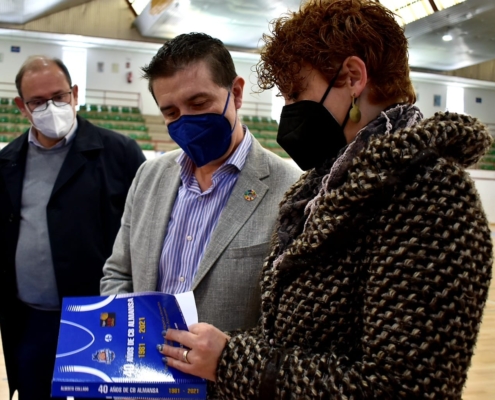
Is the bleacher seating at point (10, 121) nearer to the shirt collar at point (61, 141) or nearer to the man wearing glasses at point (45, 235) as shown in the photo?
the shirt collar at point (61, 141)

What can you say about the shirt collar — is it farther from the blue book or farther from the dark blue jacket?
the blue book

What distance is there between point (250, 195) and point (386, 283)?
727mm

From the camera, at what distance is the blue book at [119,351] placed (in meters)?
1.03

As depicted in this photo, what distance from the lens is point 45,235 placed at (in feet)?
7.53

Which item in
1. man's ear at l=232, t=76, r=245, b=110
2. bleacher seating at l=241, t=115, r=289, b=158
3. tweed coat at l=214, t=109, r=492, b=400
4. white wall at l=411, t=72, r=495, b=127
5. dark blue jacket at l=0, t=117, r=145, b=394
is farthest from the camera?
white wall at l=411, t=72, r=495, b=127

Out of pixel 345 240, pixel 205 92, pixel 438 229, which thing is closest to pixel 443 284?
pixel 438 229

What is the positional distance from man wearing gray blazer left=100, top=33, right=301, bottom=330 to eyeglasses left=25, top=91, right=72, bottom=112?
108 centimetres

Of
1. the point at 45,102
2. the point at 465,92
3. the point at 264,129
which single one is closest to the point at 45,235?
the point at 45,102

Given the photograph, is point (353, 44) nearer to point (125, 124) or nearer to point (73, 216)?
point (73, 216)

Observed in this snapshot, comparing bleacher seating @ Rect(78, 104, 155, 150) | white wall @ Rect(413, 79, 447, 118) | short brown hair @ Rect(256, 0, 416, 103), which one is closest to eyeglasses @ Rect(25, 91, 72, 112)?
short brown hair @ Rect(256, 0, 416, 103)

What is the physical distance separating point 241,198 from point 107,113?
15.0 m

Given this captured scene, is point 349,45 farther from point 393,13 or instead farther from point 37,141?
point 37,141

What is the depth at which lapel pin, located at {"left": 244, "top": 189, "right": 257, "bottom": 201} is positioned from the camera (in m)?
1.54

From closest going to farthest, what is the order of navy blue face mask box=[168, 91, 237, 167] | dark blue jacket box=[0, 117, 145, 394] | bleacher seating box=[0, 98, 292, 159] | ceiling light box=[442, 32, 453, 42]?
1. navy blue face mask box=[168, 91, 237, 167]
2. dark blue jacket box=[0, 117, 145, 394]
3. ceiling light box=[442, 32, 453, 42]
4. bleacher seating box=[0, 98, 292, 159]
